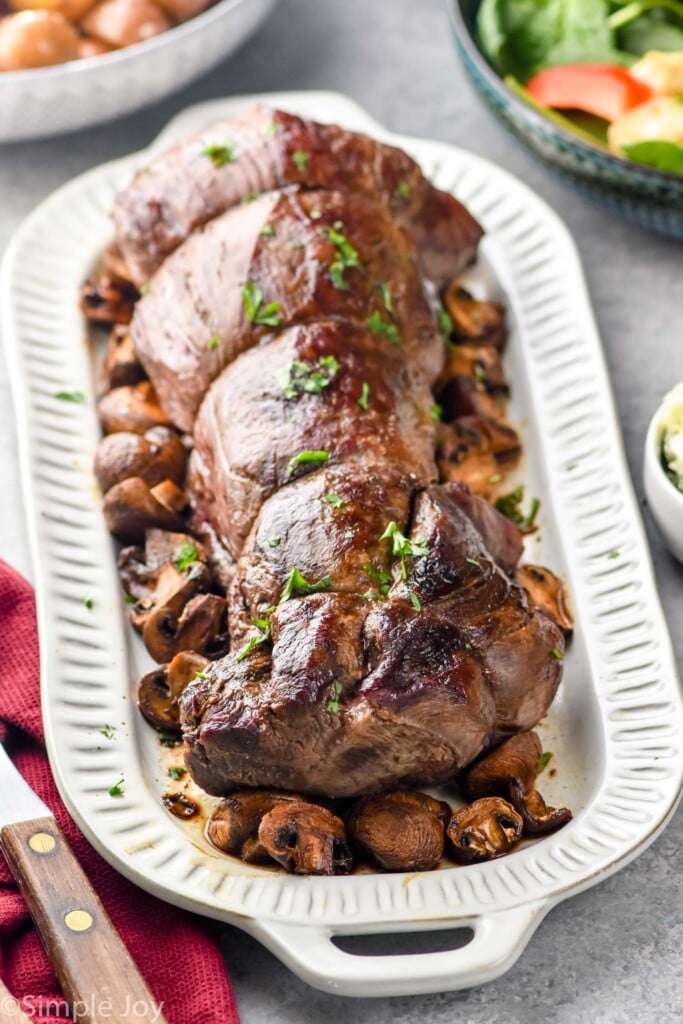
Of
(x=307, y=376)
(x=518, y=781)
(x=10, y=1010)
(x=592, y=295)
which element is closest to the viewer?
(x=10, y=1010)

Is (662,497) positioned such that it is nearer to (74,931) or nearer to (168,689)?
(168,689)

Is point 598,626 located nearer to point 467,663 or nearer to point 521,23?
point 467,663

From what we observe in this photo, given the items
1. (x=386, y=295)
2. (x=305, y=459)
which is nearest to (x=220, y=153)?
(x=386, y=295)

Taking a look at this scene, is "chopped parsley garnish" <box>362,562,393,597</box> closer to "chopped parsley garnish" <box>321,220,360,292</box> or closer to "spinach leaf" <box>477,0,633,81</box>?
"chopped parsley garnish" <box>321,220,360,292</box>

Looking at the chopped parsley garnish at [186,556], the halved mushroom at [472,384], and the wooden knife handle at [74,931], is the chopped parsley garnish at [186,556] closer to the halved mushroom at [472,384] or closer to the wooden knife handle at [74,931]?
the wooden knife handle at [74,931]

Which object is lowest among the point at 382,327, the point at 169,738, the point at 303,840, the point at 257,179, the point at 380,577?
the point at 169,738

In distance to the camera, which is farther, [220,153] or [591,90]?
[591,90]

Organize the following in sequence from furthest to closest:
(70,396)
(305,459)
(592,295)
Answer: (592,295), (70,396), (305,459)

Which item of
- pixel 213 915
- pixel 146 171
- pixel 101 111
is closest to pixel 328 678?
pixel 213 915
